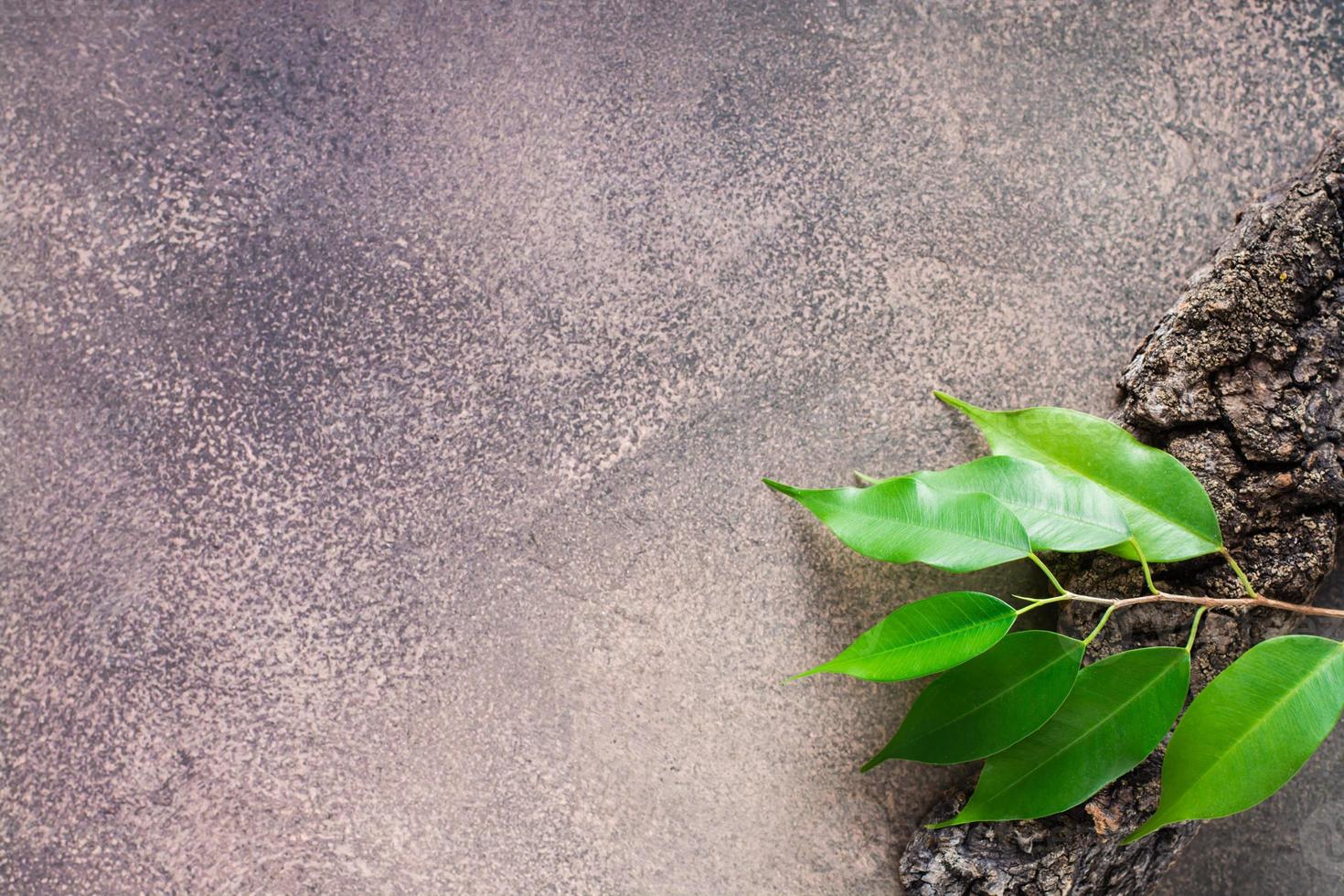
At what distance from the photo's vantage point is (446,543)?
100 centimetres

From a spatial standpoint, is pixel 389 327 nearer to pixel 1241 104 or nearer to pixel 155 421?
pixel 155 421

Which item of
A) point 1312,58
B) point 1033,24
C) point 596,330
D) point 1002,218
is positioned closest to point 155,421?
point 596,330

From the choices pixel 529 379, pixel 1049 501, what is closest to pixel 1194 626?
pixel 1049 501

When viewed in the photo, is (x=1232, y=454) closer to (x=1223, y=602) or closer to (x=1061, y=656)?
A: (x=1223, y=602)

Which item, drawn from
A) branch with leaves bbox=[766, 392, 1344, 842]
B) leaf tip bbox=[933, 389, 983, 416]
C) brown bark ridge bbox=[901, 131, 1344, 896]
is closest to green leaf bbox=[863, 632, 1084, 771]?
branch with leaves bbox=[766, 392, 1344, 842]

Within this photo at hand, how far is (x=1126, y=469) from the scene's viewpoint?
0.84 m

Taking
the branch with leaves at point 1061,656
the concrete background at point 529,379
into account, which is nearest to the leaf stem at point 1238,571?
the branch with leaves at point 1061,656

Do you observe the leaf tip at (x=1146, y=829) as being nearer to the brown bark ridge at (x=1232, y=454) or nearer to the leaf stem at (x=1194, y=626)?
the brown bark ridge at (x=1232, y=454)

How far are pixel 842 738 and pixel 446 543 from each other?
510 mm

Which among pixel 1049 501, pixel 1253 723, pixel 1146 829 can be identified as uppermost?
pixel 1049 501

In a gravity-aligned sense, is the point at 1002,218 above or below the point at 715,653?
above

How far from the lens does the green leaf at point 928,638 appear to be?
80 cm

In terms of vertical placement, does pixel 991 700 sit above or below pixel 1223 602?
below

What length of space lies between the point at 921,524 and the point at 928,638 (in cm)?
11
